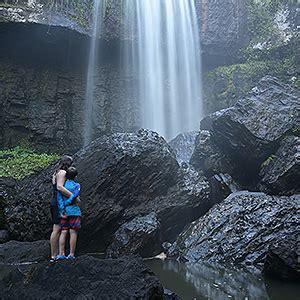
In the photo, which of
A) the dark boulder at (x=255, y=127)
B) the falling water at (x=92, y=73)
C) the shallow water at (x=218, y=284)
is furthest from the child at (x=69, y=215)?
the falling water at (x=92, y=73)

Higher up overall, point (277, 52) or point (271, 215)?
point (277, 52)

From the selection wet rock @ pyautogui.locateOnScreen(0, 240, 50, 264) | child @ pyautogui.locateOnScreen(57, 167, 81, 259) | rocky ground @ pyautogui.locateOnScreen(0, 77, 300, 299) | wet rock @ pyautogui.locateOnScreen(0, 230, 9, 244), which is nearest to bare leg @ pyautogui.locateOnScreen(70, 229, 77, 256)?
child @ pyautogui.locateOnScreen(57, 167, 81, 259)

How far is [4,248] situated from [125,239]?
8.67 ft

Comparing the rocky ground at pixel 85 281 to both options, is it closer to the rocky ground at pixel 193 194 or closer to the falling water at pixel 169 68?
the rocky ground at pixel 193 194

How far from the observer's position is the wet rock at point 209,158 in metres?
11.5

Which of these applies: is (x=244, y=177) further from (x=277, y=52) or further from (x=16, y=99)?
(x=16, y=99)

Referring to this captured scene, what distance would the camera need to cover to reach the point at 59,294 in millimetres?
4000

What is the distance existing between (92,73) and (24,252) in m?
11.0

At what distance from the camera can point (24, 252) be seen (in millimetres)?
7934

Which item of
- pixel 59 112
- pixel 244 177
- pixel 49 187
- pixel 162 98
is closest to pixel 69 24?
pixel 59 112

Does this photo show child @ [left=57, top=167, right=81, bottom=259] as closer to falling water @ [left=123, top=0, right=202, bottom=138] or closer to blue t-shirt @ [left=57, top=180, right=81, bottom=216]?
blue t-shirt @ [left=57, top=180, right=81, bottom=216]

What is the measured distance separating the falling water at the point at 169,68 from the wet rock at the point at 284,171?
797 centimetres

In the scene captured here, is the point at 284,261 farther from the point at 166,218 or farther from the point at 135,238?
the point at 166,218

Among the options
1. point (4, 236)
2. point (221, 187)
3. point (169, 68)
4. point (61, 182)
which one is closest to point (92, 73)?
point (169, 68)
